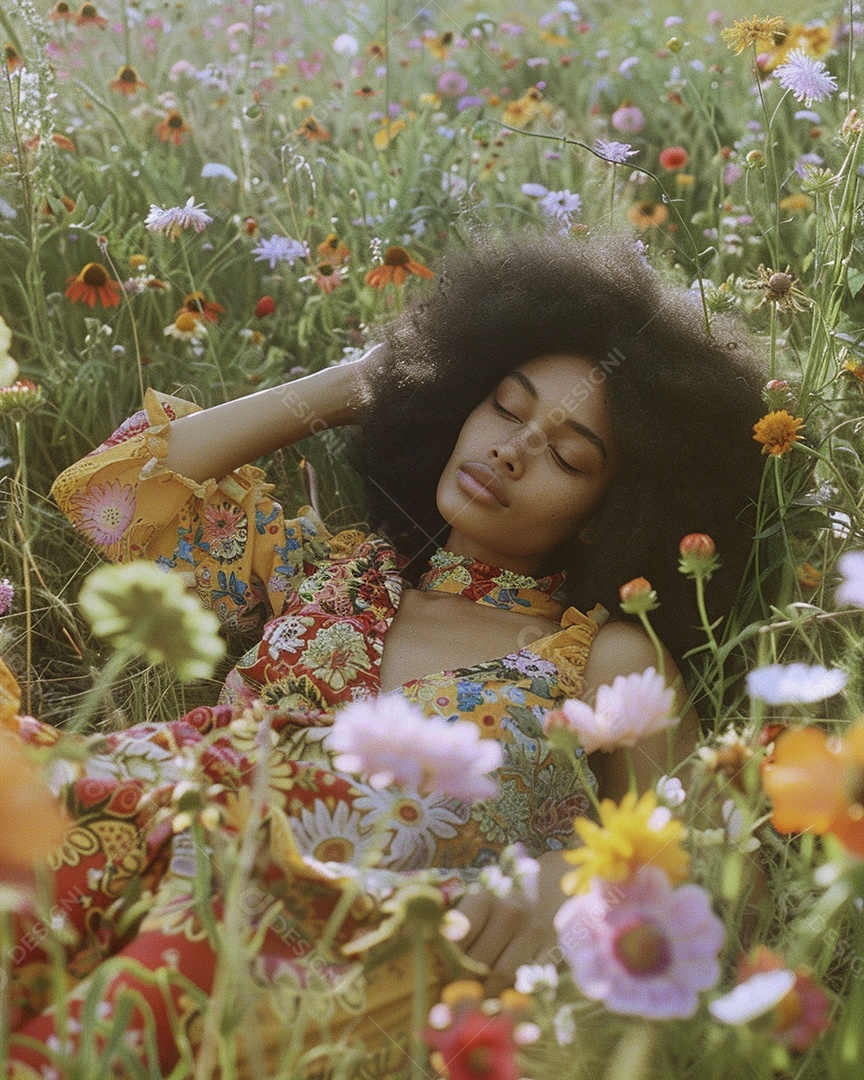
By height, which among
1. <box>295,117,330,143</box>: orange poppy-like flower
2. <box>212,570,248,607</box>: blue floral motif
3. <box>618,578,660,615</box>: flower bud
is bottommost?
<box>212,570,248,607</box>: blue floral motif

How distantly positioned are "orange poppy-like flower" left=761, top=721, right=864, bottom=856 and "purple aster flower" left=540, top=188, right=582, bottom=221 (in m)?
1.49

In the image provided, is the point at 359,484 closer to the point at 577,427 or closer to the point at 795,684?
the point at 577,427

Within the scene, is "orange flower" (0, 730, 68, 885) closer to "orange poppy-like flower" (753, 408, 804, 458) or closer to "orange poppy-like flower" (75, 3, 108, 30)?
"orange poppy-like flower" (753, 408, 804, 458)

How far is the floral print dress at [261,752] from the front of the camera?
818 mm

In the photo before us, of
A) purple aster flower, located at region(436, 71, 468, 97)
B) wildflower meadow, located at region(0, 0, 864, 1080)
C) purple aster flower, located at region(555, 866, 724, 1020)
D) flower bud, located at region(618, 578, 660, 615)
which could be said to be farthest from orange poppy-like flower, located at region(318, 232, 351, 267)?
purple aster flower, located at region(555, 866, 724, 1020)

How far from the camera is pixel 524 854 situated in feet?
3.70

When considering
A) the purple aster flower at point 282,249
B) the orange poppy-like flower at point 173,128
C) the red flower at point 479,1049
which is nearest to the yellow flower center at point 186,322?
the purple aster flower at point 282,249

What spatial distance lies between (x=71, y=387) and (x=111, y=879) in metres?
1.00

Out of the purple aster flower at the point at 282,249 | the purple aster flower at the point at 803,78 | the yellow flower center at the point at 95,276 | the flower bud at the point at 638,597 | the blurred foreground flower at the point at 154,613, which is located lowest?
the purple aster flower at the point at 282,249

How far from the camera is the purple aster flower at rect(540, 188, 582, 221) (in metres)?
1.93

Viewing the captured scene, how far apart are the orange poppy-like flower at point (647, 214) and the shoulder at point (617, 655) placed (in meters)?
0.88

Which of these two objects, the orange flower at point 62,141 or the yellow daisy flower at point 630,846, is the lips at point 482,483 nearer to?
the yellow daisy flower at point 630,846

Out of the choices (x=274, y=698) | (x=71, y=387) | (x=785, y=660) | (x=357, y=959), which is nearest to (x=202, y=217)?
(x=71, y=387)

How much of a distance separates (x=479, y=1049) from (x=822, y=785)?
21 centimetres
